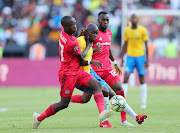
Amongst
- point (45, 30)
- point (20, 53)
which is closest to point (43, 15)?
point (45, 30)

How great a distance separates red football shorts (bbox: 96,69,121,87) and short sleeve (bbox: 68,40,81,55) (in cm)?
153

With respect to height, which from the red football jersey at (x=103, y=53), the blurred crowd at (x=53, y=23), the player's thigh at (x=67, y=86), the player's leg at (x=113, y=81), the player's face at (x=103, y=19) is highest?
the player's face at (x=103, y=19)

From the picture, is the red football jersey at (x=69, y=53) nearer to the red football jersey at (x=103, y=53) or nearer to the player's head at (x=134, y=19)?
the red football jersey at (x=103, y=53)

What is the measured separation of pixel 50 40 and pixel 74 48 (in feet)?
55.9

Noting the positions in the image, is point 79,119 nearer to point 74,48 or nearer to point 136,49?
point 74,48

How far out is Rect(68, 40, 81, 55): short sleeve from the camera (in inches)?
338

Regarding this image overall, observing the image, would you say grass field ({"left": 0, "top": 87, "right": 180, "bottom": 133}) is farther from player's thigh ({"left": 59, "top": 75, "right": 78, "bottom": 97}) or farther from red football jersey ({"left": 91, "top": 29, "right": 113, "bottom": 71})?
red football jersey ({"left": 91, "top": 29, "right": 113, "bottom": 71})

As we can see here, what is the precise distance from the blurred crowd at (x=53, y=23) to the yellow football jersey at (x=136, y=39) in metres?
10.2

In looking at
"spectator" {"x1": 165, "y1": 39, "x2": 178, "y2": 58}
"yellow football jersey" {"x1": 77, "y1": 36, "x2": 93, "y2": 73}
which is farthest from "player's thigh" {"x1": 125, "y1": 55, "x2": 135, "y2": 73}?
"spectator" {"x1": 165, "y1": 39, "x2": 178, "y2": 58}

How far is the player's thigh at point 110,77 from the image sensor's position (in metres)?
9.91

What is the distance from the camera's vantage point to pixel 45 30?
87.1 feet

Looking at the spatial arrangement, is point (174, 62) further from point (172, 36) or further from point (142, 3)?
point (142, 3)

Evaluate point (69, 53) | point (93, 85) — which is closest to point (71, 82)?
point (93, 85)

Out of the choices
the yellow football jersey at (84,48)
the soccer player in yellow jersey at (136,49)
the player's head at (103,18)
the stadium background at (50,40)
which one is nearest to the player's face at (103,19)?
the player's head at (103,18)
